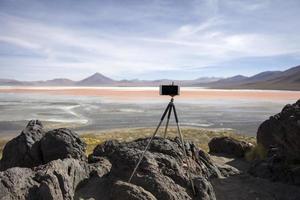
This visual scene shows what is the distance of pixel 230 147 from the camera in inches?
835

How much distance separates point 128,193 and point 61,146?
4.42 m

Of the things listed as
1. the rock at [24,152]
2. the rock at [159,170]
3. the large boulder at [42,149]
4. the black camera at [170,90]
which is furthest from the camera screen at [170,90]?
the rock at [24,152]

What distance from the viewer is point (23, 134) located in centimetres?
1438

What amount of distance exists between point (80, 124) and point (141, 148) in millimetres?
32489

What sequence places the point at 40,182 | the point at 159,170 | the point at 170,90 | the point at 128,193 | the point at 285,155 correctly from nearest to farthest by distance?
the point at 40,182 → the point at 128,193 → the point at 170,90 → the point at 159,170 → the point at 285,155

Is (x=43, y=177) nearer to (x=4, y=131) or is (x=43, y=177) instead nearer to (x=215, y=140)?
(x=215, y=140)

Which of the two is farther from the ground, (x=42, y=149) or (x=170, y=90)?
(x=170, y=90)

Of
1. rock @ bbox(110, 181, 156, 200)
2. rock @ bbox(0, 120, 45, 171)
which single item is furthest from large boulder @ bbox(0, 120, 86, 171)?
rock @ bbox(110, 181, 156, 200)

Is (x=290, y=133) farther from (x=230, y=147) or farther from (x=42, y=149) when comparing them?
(x=42, y=149)

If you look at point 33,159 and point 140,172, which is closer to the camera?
point 140,172

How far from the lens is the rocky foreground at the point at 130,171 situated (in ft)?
31.2

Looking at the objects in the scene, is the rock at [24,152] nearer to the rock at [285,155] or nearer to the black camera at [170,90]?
the black camera at [170,90]

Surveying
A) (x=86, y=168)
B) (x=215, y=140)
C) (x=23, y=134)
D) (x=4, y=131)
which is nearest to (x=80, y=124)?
(x=4, y=131)

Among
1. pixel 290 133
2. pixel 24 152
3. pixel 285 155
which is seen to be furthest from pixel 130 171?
pixel 285 155
